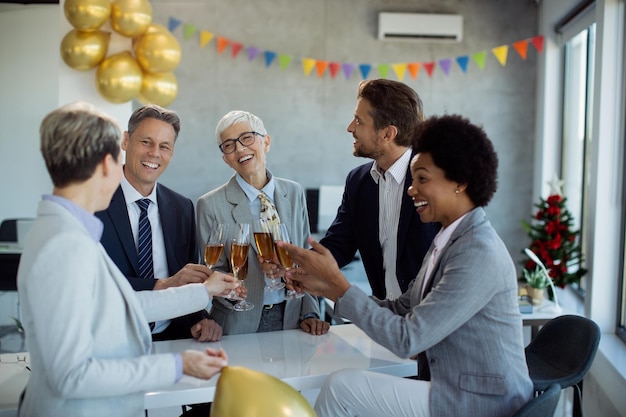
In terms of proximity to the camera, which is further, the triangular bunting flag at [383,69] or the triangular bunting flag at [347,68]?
the triangular bunting flag at [347,68]

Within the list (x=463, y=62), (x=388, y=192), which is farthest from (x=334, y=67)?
(x=388, y=192)

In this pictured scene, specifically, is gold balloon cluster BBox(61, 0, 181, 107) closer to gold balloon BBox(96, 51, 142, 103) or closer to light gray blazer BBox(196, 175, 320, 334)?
gold balloon BBox(96, 51, 142, 103)

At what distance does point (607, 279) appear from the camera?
4688 millimetres

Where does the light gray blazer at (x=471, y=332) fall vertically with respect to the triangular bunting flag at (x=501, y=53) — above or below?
below

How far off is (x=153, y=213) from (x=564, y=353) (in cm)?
162

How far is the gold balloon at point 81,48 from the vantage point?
5.30 m

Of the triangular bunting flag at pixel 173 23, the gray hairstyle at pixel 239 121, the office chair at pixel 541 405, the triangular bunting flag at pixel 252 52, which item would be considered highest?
the triangular bunting flag at pixel 173 23

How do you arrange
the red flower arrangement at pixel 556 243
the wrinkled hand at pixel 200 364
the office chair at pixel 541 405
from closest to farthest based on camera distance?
the wrinkled hand at pixel 200 364 → the office chair at pixel 541 405 → the red flower arrangement at pixel 556 243

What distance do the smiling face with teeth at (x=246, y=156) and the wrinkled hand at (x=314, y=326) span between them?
608 mm

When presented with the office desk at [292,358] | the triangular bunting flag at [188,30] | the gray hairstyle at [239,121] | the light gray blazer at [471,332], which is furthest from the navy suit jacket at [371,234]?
the triangular bunting flag at [188,30]

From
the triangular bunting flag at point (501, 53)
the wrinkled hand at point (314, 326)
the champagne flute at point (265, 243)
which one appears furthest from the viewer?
the triangular bunting flag at point (501, 53)

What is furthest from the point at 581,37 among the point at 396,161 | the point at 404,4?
the point at 396,161

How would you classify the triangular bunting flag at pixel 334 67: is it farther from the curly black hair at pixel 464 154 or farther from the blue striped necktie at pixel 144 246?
the curly black hair at pixel 464 154

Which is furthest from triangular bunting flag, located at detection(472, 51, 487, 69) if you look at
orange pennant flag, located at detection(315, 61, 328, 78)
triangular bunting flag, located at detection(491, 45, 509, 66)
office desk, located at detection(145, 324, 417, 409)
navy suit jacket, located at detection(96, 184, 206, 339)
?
office desk, located at detection(145, 324, 417, 409)
